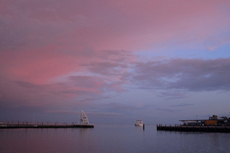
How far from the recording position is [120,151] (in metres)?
45.8

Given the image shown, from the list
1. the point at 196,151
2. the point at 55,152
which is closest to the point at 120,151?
the point at 55,152

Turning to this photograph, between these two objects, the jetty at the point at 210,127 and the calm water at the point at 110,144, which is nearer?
the calm water at the point at 110,144

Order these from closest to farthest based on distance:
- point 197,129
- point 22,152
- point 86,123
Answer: point 22,152 → point 197,129 → point 86,123

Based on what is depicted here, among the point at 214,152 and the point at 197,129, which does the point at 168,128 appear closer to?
the point at 197,129

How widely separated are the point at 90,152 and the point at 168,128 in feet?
263

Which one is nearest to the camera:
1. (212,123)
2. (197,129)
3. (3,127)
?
(197,129)

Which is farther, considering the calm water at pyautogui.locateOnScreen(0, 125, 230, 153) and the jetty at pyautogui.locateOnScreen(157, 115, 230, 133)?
the jetty at pyautogui.locateOnScreen(157, 115, 230, 133)

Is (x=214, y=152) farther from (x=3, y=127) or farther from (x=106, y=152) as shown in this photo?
(x=3, y=127)

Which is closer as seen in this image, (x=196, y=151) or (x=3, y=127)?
(x=196, y=151)

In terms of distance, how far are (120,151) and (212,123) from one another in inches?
3253

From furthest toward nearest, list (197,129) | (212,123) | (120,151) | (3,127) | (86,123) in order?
(86,123)
(3,127)
(212,123)
(197,129)
(120,151)

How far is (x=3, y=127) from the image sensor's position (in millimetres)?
121438

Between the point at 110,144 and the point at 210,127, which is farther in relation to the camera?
the point at 210,127

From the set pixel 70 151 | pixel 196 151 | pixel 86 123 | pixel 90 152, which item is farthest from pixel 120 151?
pixel 86 123
